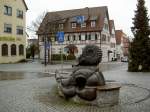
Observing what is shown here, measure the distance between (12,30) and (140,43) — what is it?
2684 centimetres

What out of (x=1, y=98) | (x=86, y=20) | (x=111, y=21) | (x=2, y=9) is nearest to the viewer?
(x=1, y=98)

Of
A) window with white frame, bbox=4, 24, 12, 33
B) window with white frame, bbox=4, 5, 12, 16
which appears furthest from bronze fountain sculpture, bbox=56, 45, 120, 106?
window with white frame, bbox=4, 5, 12, 16

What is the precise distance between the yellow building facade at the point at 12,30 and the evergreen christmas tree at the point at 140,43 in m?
24.4

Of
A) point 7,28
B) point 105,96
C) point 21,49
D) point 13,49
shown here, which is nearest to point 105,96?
point 105,96

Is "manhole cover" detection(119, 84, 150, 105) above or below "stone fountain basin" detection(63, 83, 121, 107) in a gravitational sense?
below

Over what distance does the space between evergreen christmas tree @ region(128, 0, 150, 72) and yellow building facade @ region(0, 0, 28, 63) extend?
2436cm

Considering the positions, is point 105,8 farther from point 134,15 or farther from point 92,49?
point 92,49

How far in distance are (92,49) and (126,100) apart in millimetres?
2188

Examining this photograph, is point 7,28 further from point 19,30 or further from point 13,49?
point 13,49

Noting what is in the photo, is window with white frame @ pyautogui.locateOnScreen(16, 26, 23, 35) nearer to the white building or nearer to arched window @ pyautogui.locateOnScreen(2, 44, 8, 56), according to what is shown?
arched window @ pyautogui.locateOnScreen(2, 44, 8, 56)

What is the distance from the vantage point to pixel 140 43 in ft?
97.0

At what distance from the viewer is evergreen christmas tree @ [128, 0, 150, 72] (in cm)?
2931

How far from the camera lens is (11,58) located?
4981 centimetres

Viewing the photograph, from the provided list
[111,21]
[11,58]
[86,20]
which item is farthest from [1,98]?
[111,21]
